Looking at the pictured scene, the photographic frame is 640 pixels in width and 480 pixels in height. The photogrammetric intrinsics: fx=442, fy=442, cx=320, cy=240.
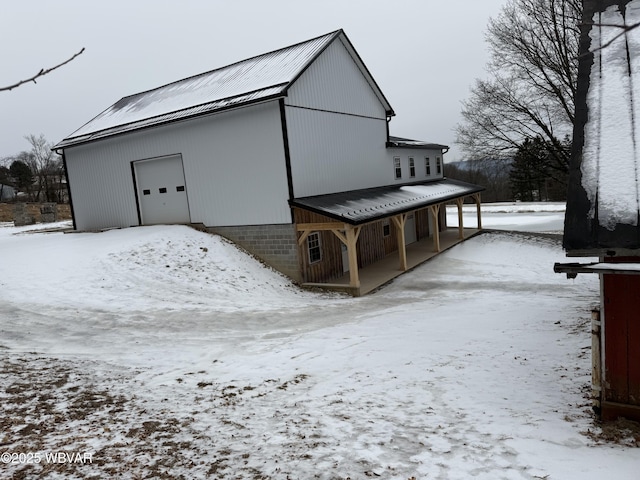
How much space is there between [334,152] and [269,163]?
3394 mm

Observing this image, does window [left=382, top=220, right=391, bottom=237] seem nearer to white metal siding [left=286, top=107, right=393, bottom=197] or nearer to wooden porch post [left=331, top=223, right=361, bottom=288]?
white metal siding [left=286, top=107, right=393, bottom=197]

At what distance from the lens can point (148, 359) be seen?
7.71 m

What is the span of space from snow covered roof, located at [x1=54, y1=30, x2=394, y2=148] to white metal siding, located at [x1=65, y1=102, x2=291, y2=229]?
427mm

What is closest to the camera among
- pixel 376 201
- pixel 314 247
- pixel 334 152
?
pixel 314 247

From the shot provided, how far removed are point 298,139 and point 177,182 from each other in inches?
221

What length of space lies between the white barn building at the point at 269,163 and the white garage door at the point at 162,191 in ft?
0.14

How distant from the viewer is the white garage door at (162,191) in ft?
57.9

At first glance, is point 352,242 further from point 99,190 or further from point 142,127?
point 99,190

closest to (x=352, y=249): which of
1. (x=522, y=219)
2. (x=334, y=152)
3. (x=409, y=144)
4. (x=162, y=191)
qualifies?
(x=334, y=152)

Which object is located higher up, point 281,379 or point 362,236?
point 362,236

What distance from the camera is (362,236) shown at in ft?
62.0

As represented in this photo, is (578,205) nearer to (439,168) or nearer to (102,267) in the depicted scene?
(102,267)

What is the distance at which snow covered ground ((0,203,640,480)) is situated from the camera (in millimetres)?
4332

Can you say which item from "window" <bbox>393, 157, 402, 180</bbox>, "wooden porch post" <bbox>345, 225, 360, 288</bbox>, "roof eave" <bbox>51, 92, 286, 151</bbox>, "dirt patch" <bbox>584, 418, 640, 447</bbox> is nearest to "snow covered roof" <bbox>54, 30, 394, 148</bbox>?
"roof eave" <bbox>51, 92, 286, 151</bbox>
